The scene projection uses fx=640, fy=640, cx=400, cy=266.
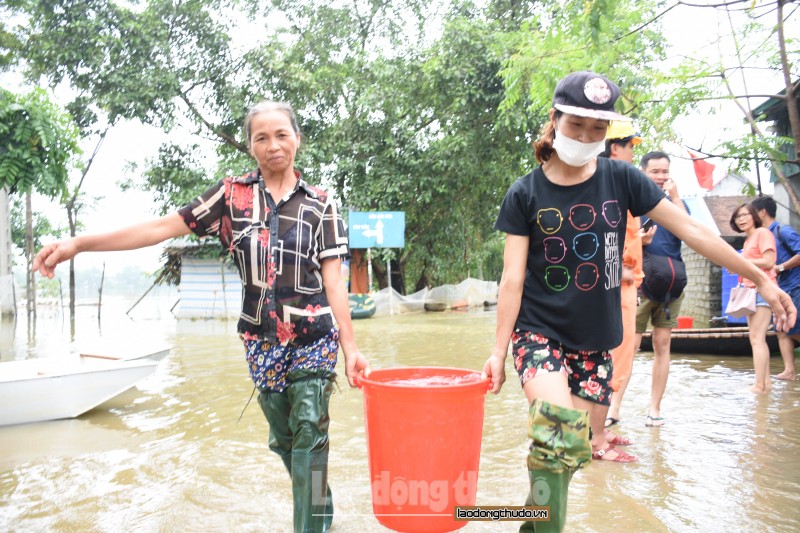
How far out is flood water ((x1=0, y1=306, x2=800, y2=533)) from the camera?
3188mm

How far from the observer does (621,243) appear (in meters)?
2.57

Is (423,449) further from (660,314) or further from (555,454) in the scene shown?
(660,314)

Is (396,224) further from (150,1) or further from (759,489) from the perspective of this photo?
(759,489)

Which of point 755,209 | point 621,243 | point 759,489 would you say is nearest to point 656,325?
point 759,489

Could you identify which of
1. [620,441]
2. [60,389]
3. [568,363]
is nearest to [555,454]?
[568,363]

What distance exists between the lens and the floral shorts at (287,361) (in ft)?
8.97

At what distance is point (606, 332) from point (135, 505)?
A: 2.71 m

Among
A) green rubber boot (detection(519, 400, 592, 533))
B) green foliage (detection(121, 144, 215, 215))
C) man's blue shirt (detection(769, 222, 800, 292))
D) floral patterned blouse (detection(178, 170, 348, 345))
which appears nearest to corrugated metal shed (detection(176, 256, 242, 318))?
green foliage (detection(121, 144, 215, 215))

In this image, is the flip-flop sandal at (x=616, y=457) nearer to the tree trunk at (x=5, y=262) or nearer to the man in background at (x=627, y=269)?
the man in background at (x=627, y=269)

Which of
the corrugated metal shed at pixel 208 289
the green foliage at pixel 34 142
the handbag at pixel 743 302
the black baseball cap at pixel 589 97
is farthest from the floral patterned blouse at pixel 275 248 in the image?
the corrugated metal shed at pixel 208 289

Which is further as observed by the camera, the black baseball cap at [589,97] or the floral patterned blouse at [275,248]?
the floral patterned blouse at [275,248]

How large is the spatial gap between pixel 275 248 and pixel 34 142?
7.39 metres

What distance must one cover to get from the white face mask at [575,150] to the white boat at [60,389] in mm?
4973

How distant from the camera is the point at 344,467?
409 cm
